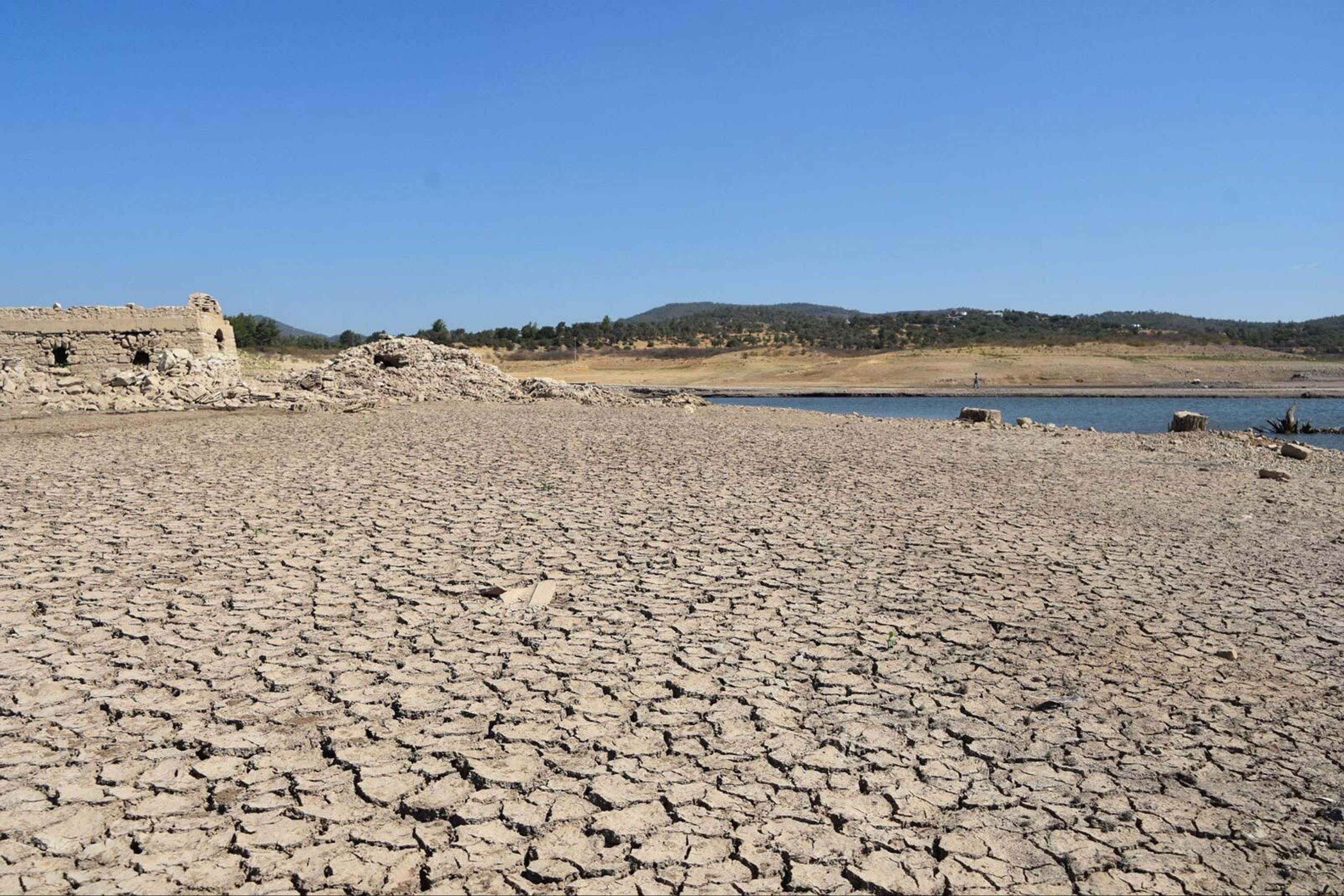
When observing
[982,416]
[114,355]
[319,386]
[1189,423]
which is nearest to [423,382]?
[319,386]

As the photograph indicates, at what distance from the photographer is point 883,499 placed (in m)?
8.21

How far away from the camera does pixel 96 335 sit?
1912 centimetres

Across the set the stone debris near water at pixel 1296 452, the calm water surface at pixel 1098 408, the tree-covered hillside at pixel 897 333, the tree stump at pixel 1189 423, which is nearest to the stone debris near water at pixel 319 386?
the calm water surface at pixel 1098 408

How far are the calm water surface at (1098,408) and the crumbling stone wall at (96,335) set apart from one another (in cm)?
1580

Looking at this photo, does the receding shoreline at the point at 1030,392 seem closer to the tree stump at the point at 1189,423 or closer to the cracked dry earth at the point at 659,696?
the tree stump at the point at 1189,423

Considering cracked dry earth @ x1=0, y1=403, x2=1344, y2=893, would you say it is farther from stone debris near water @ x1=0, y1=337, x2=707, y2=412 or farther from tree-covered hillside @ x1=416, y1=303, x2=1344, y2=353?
tree-covered hillside @ x1=416, y1=303, x2=1344, y2=353

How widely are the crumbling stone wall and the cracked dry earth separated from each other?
42.9ft

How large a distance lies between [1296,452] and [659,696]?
12.6 meters

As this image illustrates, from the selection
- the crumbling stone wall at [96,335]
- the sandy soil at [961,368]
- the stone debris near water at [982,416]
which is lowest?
the stone debris near water at [982,416]

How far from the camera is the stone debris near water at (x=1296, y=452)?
12.5 meters

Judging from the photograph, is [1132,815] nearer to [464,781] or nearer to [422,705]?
[464,781]

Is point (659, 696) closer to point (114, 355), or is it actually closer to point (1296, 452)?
point (1296, 452)

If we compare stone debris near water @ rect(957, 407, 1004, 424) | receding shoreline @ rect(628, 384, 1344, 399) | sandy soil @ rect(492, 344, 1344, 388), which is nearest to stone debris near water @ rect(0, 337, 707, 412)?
stone debris near water @ rect(957, 407, 1004, 424)

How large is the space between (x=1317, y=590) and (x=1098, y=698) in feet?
8.80
